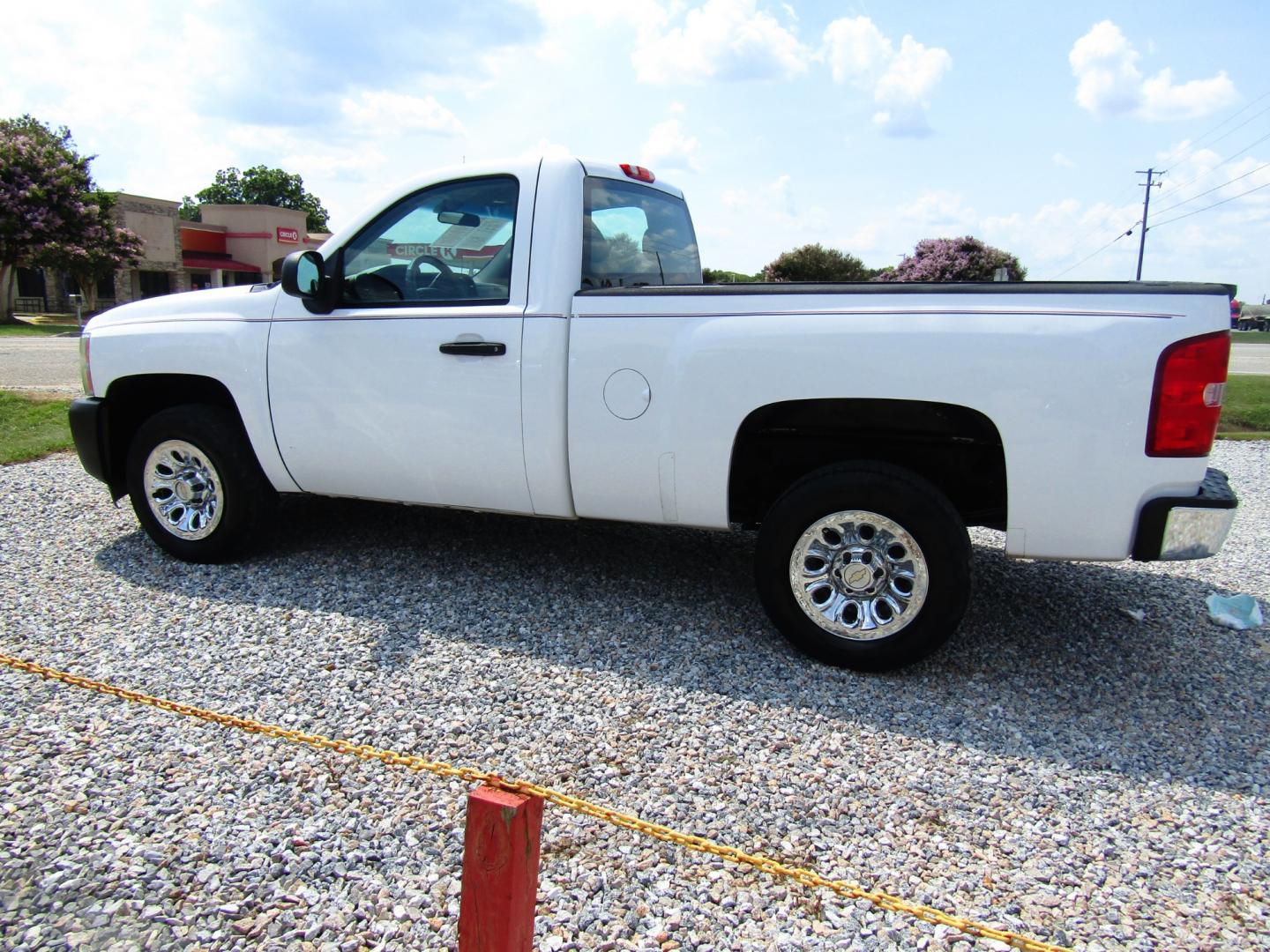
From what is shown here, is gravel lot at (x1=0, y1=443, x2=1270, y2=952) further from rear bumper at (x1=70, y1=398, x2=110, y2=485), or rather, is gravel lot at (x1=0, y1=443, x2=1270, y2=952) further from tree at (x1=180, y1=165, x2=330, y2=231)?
tree at (x1=180, y1=165, x2=330, y2=231)

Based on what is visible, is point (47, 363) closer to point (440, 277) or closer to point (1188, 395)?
point (440, 277)

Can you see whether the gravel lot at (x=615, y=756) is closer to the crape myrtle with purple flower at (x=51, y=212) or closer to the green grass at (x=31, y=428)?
the green grass at (x=31, y=428)

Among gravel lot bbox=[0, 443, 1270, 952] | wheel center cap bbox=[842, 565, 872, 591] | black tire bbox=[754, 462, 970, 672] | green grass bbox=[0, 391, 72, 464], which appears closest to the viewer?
gravel lot bbox=[0, 443, 1270, 952]

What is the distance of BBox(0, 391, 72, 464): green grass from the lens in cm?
776

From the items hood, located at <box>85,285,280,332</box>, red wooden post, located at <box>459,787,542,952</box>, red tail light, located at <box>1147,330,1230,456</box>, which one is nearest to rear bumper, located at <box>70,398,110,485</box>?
hood, located at <box>85,285,280,332</box>

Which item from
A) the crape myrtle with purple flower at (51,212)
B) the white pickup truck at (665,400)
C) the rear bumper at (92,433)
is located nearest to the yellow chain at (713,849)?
the white pickup truck at (665,400)

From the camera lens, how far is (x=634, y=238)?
449cm

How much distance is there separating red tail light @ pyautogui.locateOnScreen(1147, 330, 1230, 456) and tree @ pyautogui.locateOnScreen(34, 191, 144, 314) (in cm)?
3582

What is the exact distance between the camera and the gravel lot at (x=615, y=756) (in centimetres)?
225

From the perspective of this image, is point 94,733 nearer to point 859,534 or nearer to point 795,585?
point 795,585

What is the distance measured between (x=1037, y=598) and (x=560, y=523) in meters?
2.73

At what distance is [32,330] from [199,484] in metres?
30.4

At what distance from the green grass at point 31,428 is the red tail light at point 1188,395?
8.34 m

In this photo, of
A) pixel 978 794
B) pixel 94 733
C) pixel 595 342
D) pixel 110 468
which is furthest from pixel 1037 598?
pixel 110 468
